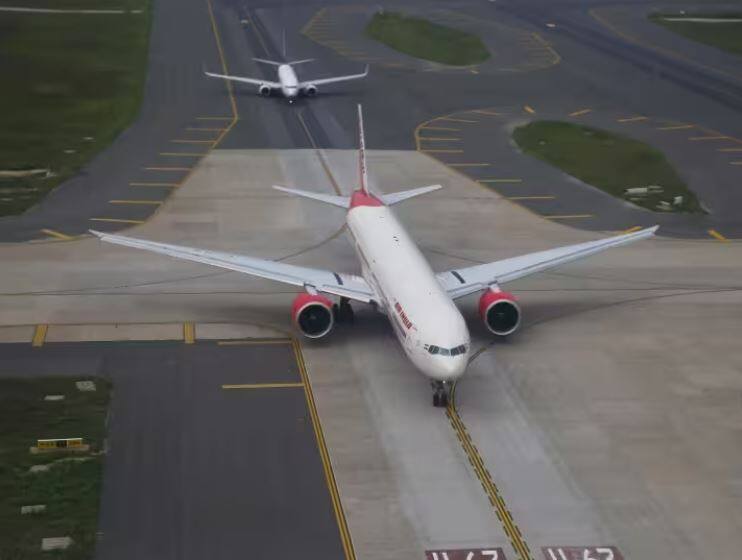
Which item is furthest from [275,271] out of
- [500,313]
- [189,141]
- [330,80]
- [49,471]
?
[330,80]

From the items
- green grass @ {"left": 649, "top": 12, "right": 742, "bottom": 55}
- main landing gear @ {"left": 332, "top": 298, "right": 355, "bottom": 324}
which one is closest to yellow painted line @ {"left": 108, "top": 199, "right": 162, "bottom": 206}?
Answer: main landing gear @ {"left": 332, "top": 298, "right": 355, "bottom": 324}

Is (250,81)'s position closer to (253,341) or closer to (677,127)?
(677,127)

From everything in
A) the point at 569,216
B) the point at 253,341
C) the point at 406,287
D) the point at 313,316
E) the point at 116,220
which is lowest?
the point at 569,216

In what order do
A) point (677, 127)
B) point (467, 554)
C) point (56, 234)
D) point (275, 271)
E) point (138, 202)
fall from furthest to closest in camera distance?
point (677, 127) → point (138, 202) → point (56, 234) → point (275, 271) → point (467, 554)

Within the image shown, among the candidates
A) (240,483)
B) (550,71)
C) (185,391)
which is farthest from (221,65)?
(240,483)

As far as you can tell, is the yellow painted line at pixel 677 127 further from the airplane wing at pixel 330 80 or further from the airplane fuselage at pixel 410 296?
the airplane fuselage at pixel 410 296

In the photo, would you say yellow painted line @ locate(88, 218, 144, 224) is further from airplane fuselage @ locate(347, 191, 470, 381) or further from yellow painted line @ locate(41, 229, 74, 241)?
airplane fuselage @ locate(347, 191, 470, 381)

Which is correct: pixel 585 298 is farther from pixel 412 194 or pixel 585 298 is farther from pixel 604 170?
pixel 604 170
